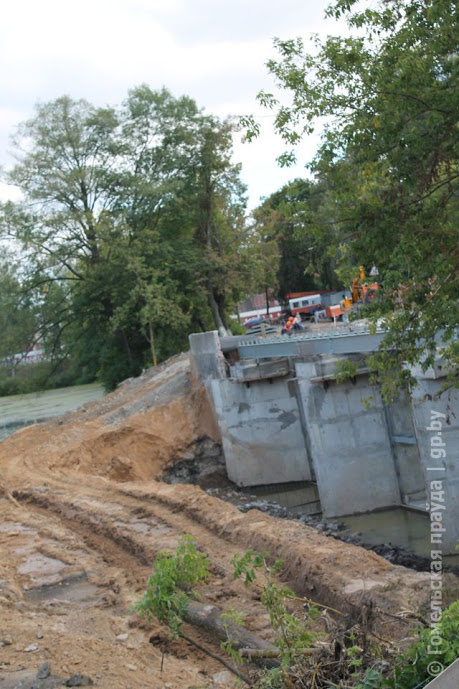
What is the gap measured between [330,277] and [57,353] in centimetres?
2694

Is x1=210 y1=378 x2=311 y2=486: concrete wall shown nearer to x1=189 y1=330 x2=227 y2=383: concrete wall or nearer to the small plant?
x1=189 y1=330 x2=227 y2=383: concrete wall

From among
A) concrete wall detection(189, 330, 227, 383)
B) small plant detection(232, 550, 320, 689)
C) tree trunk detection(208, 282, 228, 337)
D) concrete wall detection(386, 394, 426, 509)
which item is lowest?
concrete wall detection(386, 394, 426, 509)

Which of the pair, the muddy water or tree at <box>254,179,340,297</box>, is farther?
the muddy water

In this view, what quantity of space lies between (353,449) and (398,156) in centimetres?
1289

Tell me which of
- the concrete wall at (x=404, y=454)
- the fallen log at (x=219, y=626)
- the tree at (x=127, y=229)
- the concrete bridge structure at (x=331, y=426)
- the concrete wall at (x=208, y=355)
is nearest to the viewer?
the fallen log at (x=219, y=626)

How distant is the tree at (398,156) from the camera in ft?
35.4

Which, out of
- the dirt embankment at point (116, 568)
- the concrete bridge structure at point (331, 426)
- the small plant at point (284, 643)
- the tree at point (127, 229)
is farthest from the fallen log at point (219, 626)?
the tree at point (127, 229)

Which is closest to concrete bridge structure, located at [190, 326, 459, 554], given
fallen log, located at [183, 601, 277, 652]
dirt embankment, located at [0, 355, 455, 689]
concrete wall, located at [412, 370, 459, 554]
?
concrete wall, located at [412, 370, 459, 554]

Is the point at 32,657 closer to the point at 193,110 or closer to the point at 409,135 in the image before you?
the point at 409,135

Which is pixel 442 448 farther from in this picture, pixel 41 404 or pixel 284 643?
pixel 41 404

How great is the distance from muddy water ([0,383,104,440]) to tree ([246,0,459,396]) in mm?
32285

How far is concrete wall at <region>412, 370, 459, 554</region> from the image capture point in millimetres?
17438

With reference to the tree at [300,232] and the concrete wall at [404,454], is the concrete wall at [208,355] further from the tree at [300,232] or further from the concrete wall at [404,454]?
the concrete wall at [404,454]

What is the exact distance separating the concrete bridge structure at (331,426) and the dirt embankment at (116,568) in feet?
9.10
